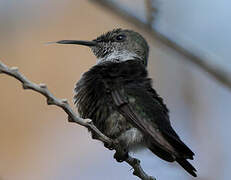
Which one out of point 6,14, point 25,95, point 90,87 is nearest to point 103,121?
point 90,87

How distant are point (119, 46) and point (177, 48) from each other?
766 mm

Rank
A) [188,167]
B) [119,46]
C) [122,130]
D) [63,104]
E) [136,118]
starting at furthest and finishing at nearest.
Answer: [119,46] → [122,130] → [136,118] → [188,167] → [63,104]

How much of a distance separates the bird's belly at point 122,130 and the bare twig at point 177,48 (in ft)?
2.36

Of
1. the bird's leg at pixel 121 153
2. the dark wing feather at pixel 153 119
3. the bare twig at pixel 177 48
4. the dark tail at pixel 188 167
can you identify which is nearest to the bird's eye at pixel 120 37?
the bare twig at pixel 177 48

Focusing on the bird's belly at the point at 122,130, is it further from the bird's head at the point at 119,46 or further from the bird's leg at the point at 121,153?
the bird's head at the point at 119,46

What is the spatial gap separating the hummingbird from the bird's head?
0.54m

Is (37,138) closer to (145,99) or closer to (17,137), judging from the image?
(17,137)

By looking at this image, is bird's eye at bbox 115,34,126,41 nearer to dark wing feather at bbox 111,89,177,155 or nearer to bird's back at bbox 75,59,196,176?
bird's back at bbox 75,59,196,176

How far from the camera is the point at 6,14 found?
7410 mm

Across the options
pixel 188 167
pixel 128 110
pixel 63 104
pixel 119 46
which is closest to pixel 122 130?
pixel 128 110

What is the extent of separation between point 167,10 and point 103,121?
350 centimetres

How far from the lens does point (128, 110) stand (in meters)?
3.50

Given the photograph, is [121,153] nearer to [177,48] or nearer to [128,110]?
[128,110]

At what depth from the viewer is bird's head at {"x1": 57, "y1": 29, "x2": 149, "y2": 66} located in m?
4.62
